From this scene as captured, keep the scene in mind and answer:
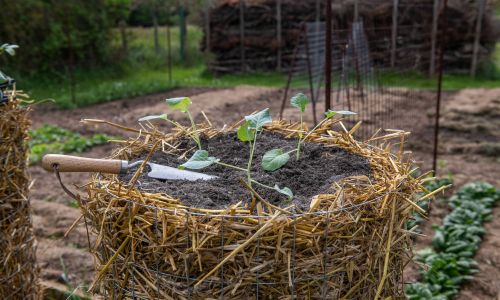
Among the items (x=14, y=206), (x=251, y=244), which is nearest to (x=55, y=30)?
(x=14, y=206)

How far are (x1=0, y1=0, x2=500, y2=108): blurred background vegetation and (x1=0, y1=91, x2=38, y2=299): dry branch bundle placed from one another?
24.3 ft

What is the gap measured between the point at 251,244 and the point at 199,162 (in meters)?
0.33

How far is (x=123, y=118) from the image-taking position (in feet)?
29.4

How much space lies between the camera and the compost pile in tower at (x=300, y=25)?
12000 mm

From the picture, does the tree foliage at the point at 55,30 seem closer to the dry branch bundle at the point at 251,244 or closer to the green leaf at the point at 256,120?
the green leaf at the point at 256,120

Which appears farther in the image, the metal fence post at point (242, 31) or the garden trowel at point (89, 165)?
the metal fence post at point (242, 31)

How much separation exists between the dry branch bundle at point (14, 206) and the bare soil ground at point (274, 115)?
488 mm

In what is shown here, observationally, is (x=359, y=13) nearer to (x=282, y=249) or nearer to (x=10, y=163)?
(x=10, y=163)

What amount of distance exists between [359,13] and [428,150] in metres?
6.45

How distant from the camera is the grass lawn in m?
10.7

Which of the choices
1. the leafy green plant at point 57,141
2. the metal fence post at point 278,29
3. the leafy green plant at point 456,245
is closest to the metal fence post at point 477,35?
the metal fence post at point 278,29

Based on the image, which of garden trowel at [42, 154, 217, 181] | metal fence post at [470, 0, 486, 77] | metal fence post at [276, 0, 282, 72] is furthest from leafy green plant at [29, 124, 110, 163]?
metal fence post at [470, 0, 486, 77]

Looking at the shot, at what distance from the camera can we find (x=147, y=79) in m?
13.2

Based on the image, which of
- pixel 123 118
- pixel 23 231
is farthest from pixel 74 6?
pixel 23 231
